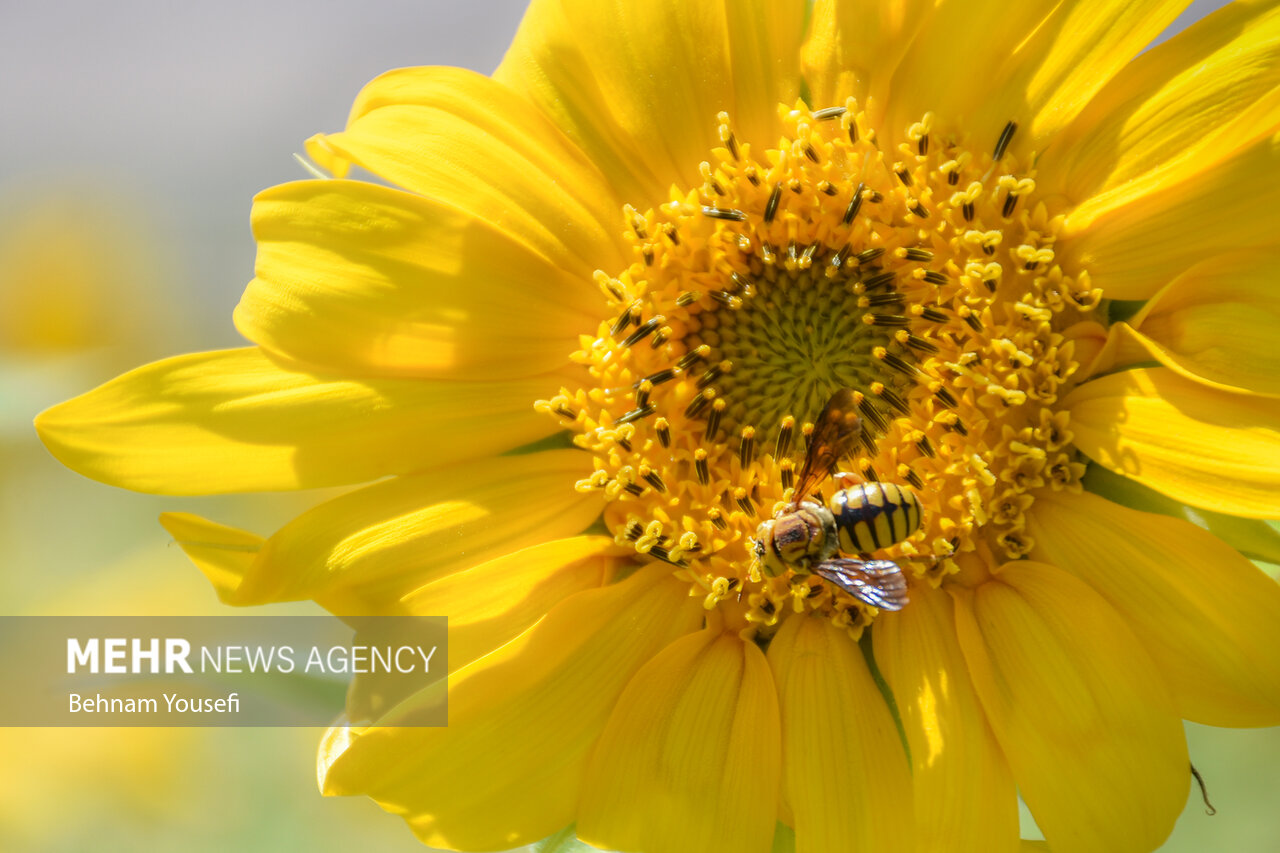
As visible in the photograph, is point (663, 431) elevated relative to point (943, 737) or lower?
elevated

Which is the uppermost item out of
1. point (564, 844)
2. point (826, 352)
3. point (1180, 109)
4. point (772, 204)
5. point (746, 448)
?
point (1180, 109)

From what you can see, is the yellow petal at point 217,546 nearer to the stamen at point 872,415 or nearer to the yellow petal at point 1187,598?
the stamen at point 872,415

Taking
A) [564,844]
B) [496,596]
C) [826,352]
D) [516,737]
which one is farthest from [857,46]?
[564,844]

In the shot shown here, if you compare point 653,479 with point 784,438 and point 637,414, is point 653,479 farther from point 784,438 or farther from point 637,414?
point 784,438

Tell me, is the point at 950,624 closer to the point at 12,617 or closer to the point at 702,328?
the point at 702,328

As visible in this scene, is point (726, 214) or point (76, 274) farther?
point (76, 274)

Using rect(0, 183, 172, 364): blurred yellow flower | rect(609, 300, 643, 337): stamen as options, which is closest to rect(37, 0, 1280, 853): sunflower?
rect(609, 300, 643, 337): stamen

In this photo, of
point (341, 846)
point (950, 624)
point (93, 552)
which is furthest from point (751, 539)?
point (93, 552)
